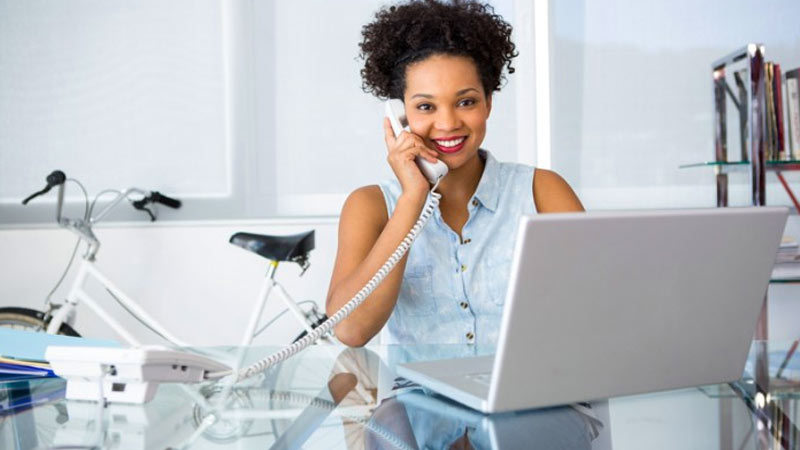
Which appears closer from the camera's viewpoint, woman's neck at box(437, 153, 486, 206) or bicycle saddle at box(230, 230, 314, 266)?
woman's neck at box(437, 153, 486, 206)

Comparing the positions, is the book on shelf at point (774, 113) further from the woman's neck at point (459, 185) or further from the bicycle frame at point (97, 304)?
the bicycle frame at point (97, 304)

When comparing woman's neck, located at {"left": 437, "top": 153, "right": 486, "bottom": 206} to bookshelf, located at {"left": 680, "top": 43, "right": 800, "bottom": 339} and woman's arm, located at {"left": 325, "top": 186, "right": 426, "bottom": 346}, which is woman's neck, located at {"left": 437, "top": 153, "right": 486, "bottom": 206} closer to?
woman's arm, located at {"left": 325, "top": 186, "right": 426, "bottom": 346}

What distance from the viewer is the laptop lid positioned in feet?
2.63

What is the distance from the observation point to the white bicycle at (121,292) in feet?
9.05

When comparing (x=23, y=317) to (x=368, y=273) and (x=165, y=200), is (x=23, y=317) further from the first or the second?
(x=368, y=273)

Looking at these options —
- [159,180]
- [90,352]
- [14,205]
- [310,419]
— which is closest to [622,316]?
[310,419]

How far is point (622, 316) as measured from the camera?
855 millimetres

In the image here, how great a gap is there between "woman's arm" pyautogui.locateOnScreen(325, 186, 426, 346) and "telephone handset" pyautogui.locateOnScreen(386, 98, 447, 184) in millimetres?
80

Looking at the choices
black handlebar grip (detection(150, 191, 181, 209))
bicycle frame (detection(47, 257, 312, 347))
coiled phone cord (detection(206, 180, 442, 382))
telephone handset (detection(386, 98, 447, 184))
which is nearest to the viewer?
coiled phone cord (detection(206, 180, 442, 382))

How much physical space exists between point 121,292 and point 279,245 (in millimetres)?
627

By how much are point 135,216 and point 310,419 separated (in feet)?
8.30

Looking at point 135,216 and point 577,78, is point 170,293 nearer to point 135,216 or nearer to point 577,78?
point 135,216

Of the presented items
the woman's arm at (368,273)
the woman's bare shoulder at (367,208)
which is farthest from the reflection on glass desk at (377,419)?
the woman's bare shoulder at (367,208)

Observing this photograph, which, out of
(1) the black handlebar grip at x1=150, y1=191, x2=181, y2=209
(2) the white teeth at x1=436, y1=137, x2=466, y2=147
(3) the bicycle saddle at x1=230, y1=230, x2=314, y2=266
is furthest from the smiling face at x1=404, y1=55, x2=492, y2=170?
(1) the black handlebar grip at x1=150, y1=191, x2=181, y2=209
